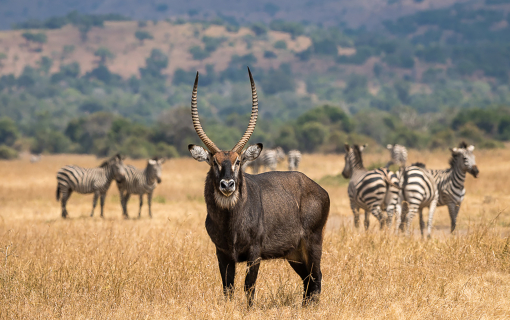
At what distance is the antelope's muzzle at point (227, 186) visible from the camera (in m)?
5.80

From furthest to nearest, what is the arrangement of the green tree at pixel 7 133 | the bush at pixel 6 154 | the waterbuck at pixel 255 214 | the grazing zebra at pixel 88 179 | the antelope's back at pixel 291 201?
1. the green tree at pixel 7 133
2. the bush at pixel 6 154
3. the grazing zebra at pixel 88 179
4. the antelope's back at pixel 291 201
5. the waterbuck at pixel 255 214

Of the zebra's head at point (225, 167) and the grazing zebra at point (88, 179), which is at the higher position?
the zebra's head at point (225, 167)

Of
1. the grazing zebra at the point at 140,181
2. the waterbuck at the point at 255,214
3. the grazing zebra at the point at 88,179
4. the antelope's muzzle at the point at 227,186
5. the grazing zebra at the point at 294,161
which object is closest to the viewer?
the antelope's muzzle at the point at 227,186

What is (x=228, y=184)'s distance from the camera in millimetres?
5805

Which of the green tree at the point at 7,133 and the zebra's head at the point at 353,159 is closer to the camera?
the zebra's head at the point at 353,159

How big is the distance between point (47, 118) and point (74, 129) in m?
30.5

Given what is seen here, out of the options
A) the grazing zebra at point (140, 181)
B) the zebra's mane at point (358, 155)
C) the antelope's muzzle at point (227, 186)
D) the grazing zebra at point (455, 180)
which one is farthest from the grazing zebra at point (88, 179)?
the antelope's muzzle at point (227, 186)

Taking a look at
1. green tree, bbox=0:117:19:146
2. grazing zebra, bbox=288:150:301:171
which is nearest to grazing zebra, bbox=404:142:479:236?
grazing zebra, bbox=288:150:301:171

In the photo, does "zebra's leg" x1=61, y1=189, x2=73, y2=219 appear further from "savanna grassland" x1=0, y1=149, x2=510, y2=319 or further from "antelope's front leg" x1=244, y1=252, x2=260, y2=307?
"antelope's front leg" x1=244, y1=252, x2=260, y2=307

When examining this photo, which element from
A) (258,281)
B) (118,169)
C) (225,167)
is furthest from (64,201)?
(225,167)

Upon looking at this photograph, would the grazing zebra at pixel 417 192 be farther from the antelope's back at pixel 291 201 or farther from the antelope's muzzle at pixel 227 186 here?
the antelope's muzzle at pixel 227 186

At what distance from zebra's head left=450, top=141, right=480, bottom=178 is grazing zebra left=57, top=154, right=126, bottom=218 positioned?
889 cm

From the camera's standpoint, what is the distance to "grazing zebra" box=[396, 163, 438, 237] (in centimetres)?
1183

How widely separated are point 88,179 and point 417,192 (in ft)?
30.8
